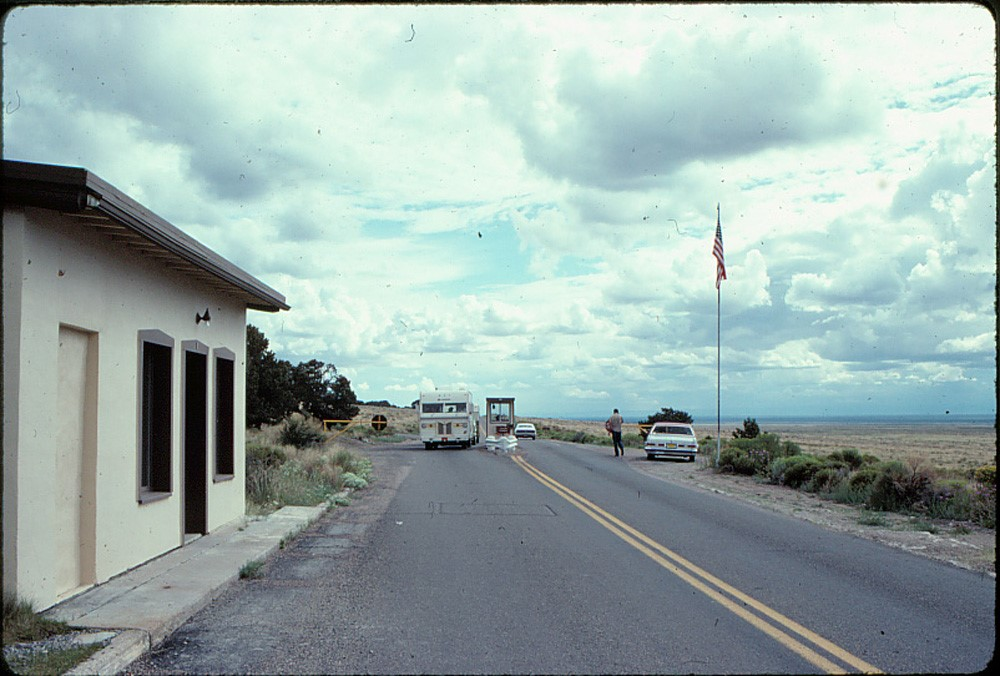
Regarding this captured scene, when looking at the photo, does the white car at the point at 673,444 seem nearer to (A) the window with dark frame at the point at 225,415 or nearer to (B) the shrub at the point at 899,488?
(B) the shrub at the point at 899,488

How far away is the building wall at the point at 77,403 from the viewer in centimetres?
746

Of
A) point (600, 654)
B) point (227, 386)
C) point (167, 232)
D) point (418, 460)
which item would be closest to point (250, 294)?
point (227, 386)

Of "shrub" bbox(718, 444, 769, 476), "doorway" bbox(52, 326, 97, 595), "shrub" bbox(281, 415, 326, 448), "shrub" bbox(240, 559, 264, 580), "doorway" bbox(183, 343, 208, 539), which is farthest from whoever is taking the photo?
"shrub" bbox(281, 415, 326, 448)

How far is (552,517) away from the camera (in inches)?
605

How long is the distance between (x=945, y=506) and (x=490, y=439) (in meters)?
27.1

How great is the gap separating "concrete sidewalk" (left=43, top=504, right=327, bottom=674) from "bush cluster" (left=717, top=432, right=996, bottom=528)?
11.2 m

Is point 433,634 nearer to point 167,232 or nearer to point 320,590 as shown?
point 320,590

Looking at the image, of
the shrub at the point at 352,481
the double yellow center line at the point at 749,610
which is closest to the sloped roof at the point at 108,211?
the double yellow center line at the point at 749,610

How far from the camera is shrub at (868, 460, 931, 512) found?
55.1 ft

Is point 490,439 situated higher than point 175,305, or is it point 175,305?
point 175,305

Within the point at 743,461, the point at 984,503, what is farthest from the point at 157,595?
the point at 743,461

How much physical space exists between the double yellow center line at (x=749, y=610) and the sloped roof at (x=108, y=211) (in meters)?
6.57

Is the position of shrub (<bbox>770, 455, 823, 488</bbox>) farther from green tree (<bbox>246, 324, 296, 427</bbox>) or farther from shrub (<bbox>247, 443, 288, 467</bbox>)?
green tree (<bbox>246, 324, 296, 427</bbox>)

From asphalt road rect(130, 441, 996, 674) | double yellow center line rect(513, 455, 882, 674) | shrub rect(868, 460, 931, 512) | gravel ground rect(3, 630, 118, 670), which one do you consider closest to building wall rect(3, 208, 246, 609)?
gravel ground rect(3, 630, 118, 670)
